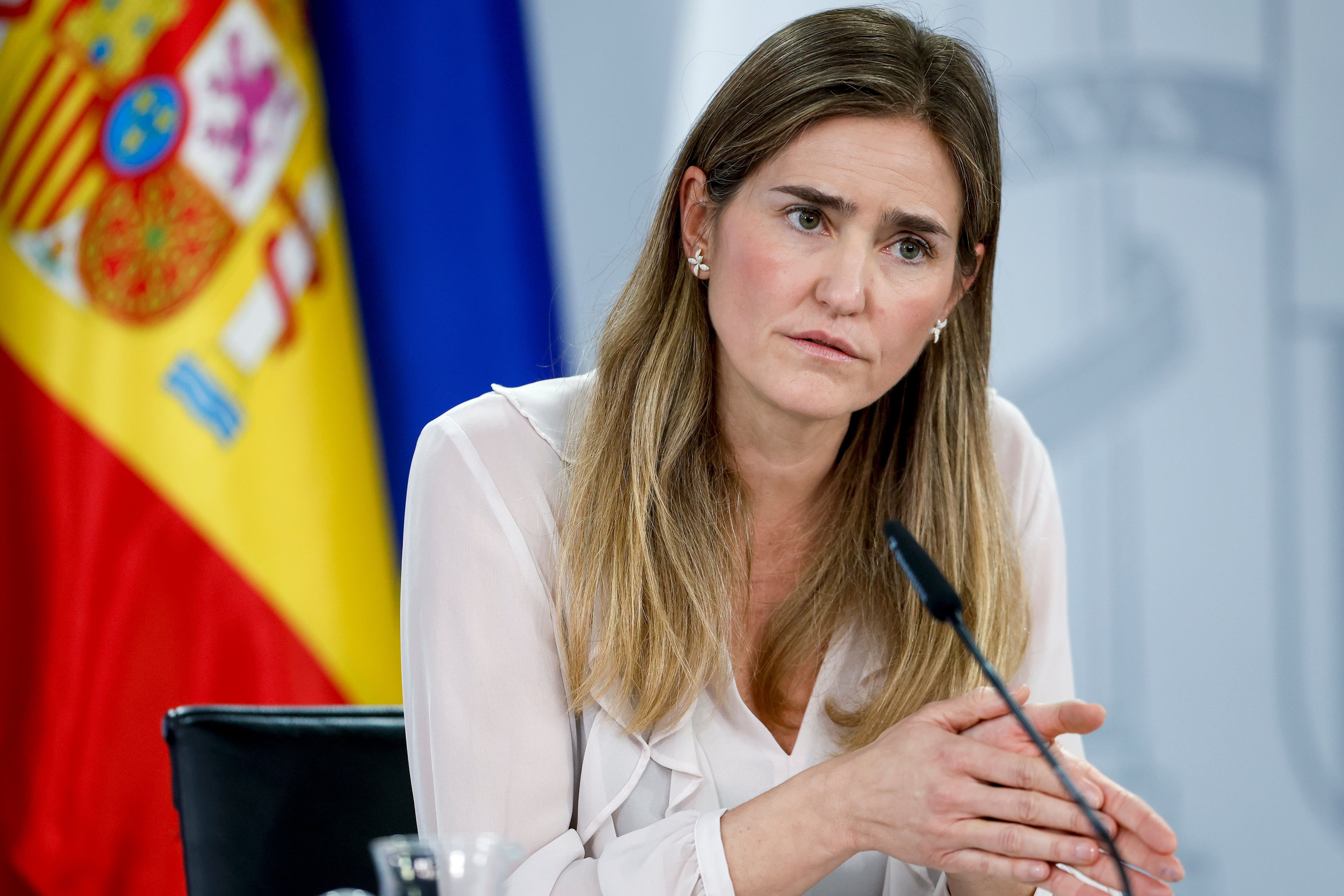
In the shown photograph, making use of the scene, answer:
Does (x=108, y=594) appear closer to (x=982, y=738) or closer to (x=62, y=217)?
(x=62, y=217)

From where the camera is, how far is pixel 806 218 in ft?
4.46

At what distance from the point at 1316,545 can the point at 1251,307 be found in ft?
1.83

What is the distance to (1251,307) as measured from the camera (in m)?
2.69

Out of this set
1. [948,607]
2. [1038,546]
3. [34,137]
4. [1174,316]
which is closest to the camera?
[948,607]

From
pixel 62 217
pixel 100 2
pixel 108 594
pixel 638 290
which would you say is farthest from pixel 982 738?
pixel 100 2

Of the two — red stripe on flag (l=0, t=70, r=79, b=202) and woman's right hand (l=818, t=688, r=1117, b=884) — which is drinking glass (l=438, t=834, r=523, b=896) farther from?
red stripe on flag (l=0, t=70, r=79, b=202)

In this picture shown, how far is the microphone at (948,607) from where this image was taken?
85 cm

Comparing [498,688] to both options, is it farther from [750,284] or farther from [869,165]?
[869,165]

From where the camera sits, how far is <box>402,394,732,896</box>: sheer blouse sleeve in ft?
3.94

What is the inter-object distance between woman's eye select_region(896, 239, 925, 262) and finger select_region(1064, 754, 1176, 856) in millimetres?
612

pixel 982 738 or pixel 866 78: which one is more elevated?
pixel 866 78

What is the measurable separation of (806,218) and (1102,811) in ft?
2.31

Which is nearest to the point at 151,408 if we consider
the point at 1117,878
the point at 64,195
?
the point at 64,195

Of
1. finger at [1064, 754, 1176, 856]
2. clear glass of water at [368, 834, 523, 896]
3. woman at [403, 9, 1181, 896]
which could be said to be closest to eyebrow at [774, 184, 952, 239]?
woman at [403, 9, 1181, 896]
